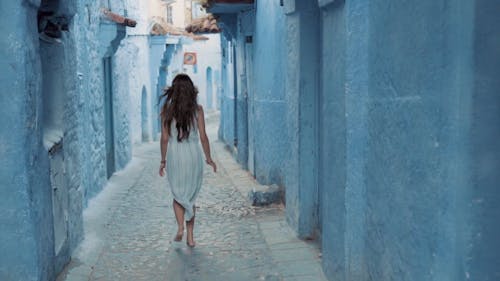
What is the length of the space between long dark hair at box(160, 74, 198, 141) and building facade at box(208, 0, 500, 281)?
3.44ft

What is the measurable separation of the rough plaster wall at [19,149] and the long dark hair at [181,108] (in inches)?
71.1

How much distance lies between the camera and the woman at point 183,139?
5.46 metres

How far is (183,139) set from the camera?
18.0ft

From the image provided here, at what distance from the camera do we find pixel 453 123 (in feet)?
7.20

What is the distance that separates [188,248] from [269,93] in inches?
136

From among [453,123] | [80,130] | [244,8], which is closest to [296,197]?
[80,130]

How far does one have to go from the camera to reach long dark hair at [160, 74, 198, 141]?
5.45 m

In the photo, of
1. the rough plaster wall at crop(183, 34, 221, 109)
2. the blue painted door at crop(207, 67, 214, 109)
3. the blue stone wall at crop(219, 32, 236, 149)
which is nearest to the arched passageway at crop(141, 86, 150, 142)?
the blue stone wall at crop(219, 32, 236, 149)

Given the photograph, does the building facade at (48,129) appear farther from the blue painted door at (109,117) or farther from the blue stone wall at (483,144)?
the blue stone wall at (483,144)

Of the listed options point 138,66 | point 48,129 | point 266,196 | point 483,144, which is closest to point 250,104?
point 266,196

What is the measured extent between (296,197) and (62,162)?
7.53ft

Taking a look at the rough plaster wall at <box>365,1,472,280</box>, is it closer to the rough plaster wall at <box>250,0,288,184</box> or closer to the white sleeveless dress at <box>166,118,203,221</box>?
the white sleeveless dress at <box>166,118,203,221</box>

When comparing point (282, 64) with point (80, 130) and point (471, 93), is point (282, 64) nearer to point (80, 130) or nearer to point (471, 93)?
point (80, 130)

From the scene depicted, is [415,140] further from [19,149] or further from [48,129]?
[48,129]
